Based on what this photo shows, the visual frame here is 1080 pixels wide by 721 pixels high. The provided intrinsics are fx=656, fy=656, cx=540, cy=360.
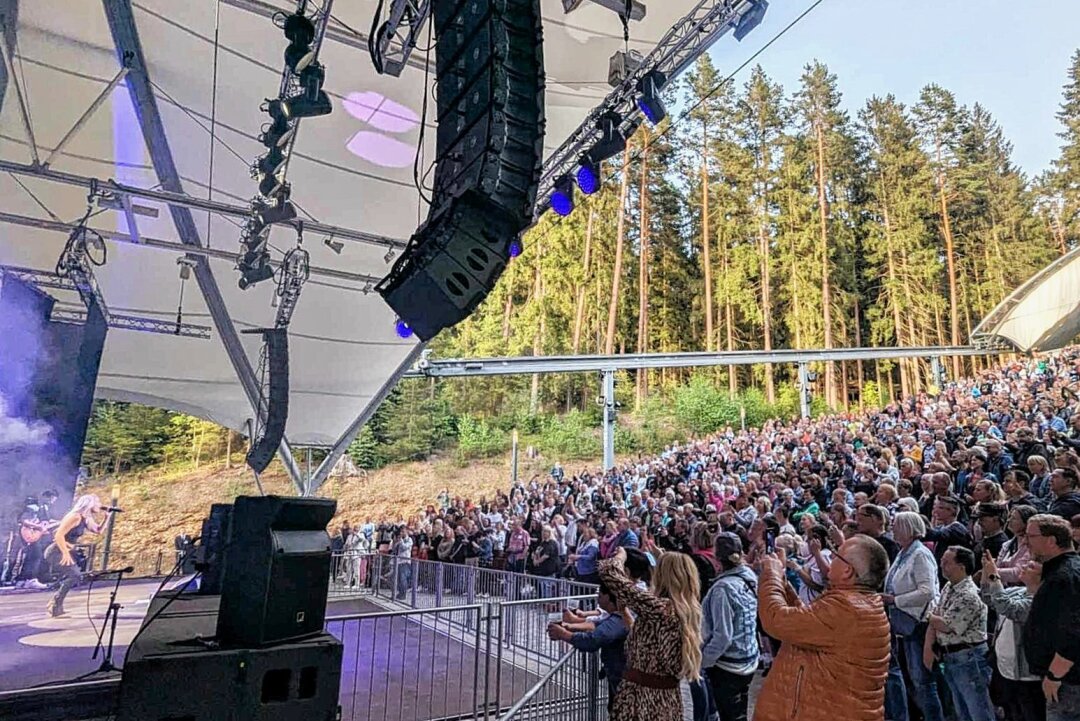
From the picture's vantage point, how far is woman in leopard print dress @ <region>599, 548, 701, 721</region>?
2674 millimetres

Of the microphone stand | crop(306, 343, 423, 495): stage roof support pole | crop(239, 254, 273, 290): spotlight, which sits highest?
crop(239, 254, 273, 290): spotlight

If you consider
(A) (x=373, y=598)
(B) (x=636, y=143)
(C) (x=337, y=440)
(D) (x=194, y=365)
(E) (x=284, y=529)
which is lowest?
(A) (x=373, y=598)

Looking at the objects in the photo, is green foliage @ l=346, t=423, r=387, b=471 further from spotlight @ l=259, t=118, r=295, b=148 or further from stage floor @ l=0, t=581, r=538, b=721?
spotlight @ l=259, t=118, r=295, b=148

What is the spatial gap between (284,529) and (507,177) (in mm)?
1884

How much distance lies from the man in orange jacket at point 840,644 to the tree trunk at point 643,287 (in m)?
35.4

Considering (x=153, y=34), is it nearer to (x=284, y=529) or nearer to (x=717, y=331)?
(x=284, y=529)

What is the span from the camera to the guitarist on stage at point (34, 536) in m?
10.5

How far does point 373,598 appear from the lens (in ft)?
39.1

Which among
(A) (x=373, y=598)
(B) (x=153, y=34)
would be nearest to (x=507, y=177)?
(B) (x=153, y=34)

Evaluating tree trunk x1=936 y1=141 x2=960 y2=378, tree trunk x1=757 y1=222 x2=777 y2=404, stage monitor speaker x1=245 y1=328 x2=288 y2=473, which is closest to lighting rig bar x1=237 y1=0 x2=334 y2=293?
stage monitor speaker x1=245 y1=328 x2=288 y2=473

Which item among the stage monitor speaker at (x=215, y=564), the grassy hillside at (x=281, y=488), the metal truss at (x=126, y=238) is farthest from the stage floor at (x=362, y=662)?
the grassy hillside at (x=281, y=488)

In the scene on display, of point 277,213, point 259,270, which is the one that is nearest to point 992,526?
point 277,213

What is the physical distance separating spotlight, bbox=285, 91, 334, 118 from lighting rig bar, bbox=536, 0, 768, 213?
2.94m

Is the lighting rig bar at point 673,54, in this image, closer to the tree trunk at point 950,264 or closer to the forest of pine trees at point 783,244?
the forest of pine trees at point 783,244
